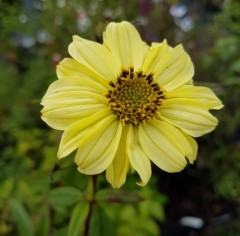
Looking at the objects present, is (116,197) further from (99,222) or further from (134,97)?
(134,97)

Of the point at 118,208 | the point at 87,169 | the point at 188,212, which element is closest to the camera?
the point at 87,169

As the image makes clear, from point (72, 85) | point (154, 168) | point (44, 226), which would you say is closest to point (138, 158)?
point (72, 85)

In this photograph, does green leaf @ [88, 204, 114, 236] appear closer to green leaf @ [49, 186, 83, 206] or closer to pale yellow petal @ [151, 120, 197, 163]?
green leaf @ [49, 186, 83, 206]

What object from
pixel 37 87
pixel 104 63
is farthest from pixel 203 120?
pixel 37 87

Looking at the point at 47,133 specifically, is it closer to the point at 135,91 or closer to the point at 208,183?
the point at 208,183

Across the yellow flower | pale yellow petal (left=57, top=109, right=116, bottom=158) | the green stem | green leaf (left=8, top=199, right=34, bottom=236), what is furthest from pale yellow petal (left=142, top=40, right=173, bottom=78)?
green leaf (left=8, top=199, right=34, bottom=236)

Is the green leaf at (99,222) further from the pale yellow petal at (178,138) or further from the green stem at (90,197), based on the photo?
the pale yellow petal at (178,138)
